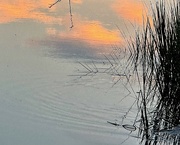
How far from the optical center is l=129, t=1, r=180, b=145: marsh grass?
3.98 meters

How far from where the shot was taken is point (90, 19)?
8852 mm

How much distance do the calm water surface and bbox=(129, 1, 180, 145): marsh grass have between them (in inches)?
13.2

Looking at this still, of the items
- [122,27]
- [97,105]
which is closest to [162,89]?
[97,105]

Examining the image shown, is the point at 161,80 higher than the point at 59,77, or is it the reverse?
the point at 59,77

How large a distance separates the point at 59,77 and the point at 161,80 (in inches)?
91.1

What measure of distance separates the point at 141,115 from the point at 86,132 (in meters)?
0.57

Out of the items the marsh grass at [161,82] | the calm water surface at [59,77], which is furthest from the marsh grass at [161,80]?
the calm water surface at [59,77]

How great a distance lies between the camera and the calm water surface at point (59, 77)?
4816mm

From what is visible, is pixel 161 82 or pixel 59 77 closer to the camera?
pixel 161 82

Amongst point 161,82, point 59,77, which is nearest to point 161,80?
point 161,82

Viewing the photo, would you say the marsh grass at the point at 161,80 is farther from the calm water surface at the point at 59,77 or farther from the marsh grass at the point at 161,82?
the calm water surface at the point at 59,77

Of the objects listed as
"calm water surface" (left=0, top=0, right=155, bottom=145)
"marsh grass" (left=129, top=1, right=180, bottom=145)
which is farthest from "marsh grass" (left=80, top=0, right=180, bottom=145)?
"calm water surface" (left=0, top=0, right=155, bottom=145)

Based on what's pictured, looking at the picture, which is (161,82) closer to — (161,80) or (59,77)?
(161,80)

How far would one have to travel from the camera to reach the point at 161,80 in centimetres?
418
